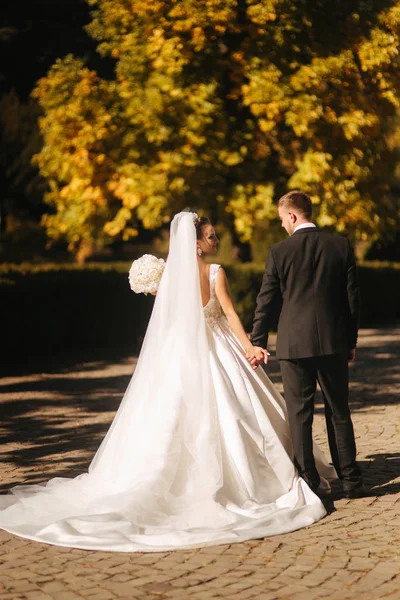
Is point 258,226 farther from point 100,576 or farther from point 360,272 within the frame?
point 100,576

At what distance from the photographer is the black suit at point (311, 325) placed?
5.80m

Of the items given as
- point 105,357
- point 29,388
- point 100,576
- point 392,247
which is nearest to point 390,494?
point 100,576

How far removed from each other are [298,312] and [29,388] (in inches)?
249

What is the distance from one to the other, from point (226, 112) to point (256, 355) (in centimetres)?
1245

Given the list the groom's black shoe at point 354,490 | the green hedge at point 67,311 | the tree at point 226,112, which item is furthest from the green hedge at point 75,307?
the groom's black shoe at point 354,490

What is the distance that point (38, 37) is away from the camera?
2217 centimetres

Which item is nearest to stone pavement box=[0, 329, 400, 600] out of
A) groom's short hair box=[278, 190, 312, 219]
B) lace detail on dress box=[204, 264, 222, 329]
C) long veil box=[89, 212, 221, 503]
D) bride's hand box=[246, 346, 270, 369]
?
long veil box=[89, 212, 221, 503]

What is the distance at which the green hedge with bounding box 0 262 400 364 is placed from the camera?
45.4 feet

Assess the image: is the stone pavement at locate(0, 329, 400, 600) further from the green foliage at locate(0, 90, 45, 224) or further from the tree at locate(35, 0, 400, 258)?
the green foliage at locate(0, 90, 45, 224)

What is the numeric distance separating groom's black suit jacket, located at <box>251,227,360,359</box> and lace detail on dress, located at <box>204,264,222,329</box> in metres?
0.36

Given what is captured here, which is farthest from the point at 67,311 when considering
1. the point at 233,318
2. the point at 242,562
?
the point at 242,562

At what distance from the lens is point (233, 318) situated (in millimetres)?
5977

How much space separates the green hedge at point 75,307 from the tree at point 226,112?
4.41 feet

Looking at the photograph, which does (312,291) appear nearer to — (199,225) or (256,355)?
(256,355)
